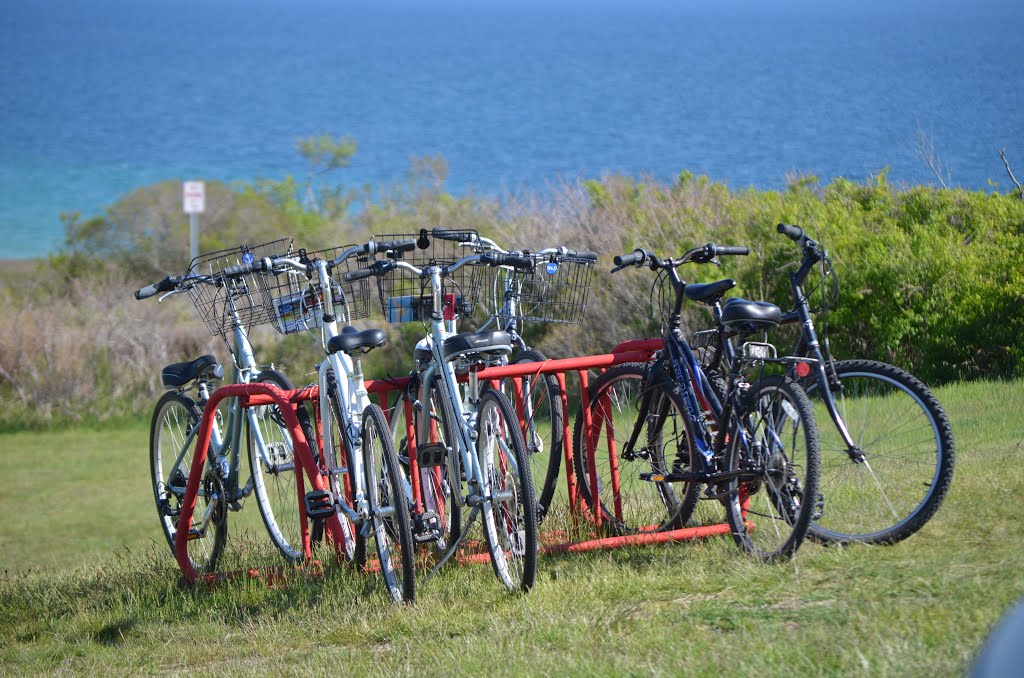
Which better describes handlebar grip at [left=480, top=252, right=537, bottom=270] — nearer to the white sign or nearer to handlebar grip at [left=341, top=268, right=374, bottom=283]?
handlebar grip at [left=341, top=268, right=374, bottom=283]

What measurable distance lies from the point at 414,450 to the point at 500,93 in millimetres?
77758

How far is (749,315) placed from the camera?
5.07 m

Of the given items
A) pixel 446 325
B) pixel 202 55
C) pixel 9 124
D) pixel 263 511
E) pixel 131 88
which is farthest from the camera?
pixel 202 55

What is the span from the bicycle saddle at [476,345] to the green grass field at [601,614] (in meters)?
0.95

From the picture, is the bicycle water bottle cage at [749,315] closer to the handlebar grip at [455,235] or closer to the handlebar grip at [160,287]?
the handlebar grip at [455,235]

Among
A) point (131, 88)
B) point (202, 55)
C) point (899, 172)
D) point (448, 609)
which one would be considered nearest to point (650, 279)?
point (899, 172)

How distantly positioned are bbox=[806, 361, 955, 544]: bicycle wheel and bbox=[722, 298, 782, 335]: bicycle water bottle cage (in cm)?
30

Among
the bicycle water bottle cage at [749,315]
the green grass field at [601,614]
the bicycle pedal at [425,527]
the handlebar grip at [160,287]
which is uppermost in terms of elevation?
the handlebar grip at [160,287]

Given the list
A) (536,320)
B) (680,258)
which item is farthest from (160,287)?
(680,258)

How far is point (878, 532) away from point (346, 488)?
2383 mm

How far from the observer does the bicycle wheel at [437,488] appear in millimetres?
5160

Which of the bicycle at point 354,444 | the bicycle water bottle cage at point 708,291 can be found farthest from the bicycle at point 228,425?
the bicycle water bottle cage at point 708,291

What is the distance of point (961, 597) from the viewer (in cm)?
430

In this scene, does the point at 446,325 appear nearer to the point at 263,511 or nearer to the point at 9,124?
the point at 263,511
